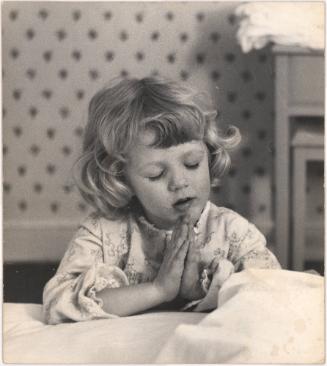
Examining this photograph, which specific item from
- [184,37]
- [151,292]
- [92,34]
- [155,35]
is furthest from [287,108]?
[151,292]

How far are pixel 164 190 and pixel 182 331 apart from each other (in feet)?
1.01

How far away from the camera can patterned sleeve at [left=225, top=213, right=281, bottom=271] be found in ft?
3.46

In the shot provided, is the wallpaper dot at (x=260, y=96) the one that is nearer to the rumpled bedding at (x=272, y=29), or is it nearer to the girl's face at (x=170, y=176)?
the rumpled bedding at (x=272, y=29)

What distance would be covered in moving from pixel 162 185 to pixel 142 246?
14 centimetres

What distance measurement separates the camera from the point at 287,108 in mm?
1675

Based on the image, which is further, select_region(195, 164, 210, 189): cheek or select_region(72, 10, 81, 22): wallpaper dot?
select_region(72, 10, 81, 22): wallpaper dot

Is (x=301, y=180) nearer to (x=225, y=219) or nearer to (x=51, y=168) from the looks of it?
(x=225, y=219)

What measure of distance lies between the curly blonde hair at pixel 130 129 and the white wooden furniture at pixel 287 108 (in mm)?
525

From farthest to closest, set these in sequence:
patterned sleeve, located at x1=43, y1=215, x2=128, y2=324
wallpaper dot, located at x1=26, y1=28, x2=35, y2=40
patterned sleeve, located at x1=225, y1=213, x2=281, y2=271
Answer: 1. wallpaper dot, located at x1=26, y1=28, x2=35, y2=40
2. patterned sleeve, located at x1=225, y1=213, x2=281, y2=271
3. patterned sleeve, located at x1=43, y1=215, x2=128, y2=324

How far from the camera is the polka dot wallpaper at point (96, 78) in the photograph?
4.82ft

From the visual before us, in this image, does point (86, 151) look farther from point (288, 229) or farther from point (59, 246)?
point (288, 229)

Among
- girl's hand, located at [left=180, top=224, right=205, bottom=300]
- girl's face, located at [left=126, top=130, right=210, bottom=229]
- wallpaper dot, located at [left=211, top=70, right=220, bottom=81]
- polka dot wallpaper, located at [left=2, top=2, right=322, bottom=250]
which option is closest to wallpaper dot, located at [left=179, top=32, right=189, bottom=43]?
polka dot wallpaper, located at [left=2, top=2, right=322, bottom=250]

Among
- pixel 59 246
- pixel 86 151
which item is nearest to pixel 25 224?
pixel 59 246

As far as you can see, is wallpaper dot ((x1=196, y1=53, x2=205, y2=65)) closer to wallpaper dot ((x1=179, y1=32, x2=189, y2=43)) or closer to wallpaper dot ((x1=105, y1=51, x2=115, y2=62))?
wallpaper dot ((x1=179, y1=32, x2=189, y2=43))
